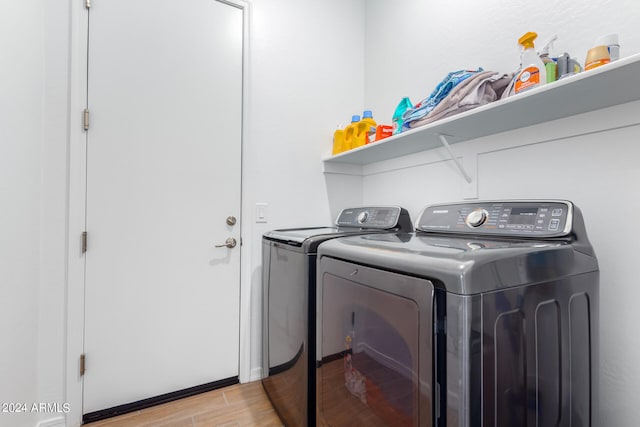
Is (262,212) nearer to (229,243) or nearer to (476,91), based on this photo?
(229,243)

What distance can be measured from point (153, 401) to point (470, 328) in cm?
186

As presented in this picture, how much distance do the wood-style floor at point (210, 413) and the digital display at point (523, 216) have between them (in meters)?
1.51

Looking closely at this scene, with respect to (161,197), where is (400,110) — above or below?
above

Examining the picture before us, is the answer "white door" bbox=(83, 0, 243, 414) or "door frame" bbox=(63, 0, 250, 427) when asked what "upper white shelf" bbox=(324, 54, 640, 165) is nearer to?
"white door" bbox=(83, 0, 243, 414)

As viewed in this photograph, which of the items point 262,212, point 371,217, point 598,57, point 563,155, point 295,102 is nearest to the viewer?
point 598,57

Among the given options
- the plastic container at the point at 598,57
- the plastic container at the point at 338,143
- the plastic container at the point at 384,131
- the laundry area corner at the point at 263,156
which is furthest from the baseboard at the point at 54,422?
the plastic container at the point at 598,57

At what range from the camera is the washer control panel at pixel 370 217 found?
5.64 ft

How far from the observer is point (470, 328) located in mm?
627

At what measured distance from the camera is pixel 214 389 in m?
1.83

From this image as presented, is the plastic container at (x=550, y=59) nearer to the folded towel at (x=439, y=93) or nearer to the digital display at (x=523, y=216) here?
the folded towel at (x=439, y=93)

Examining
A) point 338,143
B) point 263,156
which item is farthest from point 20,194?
point 338,143

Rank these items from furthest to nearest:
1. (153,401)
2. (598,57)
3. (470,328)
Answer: (153,401) < (598,57) < (470,328)

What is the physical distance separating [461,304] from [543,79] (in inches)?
36.3

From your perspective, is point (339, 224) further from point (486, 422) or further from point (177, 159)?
point (486, 422)
